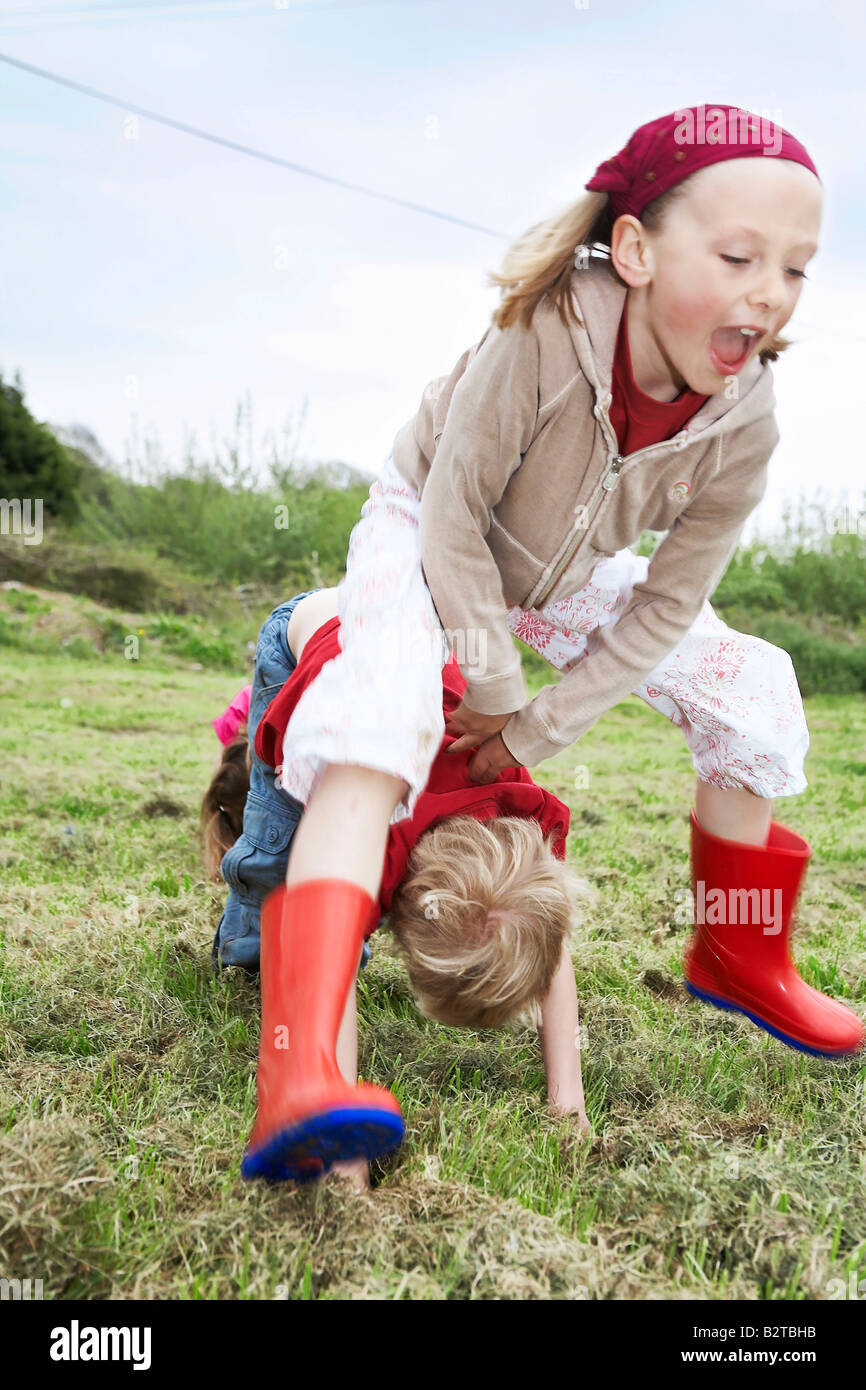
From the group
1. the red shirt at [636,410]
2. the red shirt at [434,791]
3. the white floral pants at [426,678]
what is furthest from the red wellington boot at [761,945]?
the red shirt at [636,410]

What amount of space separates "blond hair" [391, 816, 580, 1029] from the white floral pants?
117 millimetres

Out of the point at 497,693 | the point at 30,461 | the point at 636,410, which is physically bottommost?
the point at 497,693

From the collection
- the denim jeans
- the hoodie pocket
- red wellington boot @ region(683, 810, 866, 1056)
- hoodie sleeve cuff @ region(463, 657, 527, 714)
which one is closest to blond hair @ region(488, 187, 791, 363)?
the hoodie pocket

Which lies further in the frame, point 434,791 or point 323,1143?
point 434,791

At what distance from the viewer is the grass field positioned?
1219mm

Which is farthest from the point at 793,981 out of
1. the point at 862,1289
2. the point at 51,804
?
the point at 51,804

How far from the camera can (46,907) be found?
7.91ft

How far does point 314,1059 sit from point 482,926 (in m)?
0.31

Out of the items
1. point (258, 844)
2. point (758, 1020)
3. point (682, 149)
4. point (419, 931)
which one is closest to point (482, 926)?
point (419, 931)

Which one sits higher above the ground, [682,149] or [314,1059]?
[682,149]

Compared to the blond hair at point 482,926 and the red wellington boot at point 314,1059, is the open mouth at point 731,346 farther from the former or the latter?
the red wellington boot at point 314,1059

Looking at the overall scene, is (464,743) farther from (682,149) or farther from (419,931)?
(682,149)

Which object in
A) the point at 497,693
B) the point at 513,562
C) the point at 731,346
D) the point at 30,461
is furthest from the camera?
the point at 30,461

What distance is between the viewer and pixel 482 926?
4.83 feet
